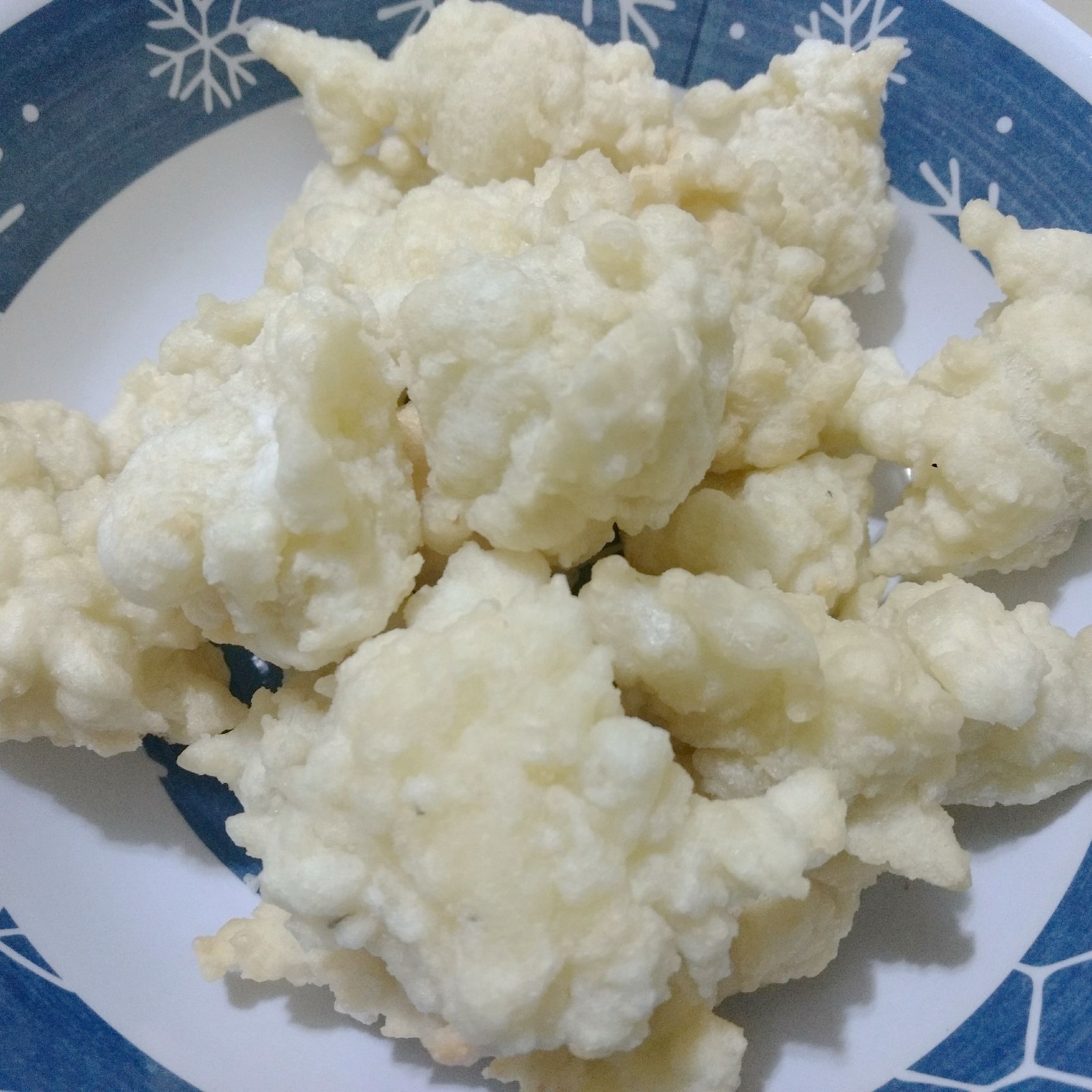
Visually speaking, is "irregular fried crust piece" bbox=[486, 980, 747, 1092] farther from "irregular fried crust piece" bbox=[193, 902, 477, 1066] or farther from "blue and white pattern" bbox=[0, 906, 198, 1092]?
"blue and white pattern" bbox=[0, 906, 198, 1092]

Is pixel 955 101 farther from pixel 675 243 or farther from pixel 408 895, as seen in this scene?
pixel 408 895

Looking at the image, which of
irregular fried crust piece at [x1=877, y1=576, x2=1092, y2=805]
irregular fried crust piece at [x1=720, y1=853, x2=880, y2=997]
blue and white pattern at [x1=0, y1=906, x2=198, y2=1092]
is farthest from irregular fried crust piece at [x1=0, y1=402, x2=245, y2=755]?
irregular fried crust piece at [x1=877, y1=576, x2=1092, y2=805]

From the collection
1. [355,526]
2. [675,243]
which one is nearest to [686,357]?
[675,243]

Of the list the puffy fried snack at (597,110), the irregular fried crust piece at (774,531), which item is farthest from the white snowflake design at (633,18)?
the irregular fried crust piece at (774,531)

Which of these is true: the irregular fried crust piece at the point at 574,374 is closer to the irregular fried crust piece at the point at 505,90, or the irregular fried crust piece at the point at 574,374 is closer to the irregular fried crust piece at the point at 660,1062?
the irregular fried crust piece at the point at 505,90

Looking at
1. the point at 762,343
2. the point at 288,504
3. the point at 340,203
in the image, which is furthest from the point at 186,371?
the point at 762,343

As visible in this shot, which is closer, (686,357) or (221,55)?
(686,357)
